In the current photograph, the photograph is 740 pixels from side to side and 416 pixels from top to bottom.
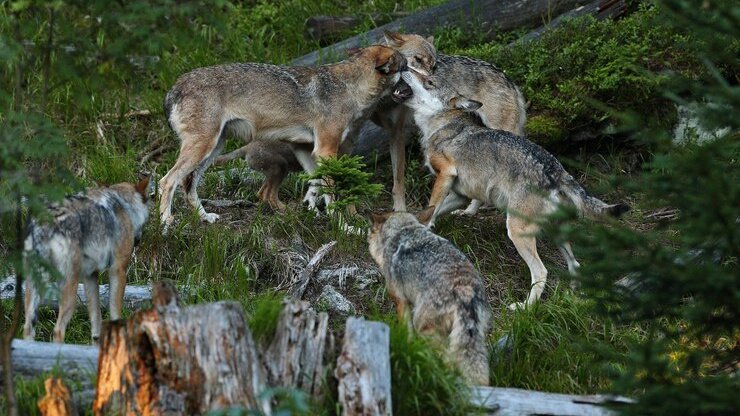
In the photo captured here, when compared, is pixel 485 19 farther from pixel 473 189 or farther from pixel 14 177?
pixel 14 177

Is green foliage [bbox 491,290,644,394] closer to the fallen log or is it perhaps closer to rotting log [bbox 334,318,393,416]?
rotting log [bbox 334,318,393,416]

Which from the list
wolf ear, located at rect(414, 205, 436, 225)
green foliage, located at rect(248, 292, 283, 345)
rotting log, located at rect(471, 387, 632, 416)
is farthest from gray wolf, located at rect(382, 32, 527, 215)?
green foliage, located at rect(248, 292, 283, 345)

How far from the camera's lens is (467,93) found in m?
11.4

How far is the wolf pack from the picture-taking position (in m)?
7.53

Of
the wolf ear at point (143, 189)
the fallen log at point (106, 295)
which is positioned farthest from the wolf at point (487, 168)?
the fallen log at point (106, 295)

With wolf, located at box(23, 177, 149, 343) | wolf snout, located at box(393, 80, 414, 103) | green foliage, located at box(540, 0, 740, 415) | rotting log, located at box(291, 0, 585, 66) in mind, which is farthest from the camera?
rotting log, located at box(291, 0, 585, 66)

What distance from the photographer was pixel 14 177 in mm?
6035

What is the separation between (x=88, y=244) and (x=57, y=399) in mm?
1863

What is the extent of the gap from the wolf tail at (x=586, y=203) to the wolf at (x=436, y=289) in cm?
171

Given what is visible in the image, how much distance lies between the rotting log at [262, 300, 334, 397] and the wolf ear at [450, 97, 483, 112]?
16.3 feet

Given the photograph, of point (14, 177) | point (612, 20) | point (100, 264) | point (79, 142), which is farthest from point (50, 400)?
point (612, 20)

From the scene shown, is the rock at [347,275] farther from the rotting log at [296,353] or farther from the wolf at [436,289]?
the rotting log at [296,353]

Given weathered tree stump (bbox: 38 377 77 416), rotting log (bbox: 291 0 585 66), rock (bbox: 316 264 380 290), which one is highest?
rotting log (bbox: 291 0 585 66)

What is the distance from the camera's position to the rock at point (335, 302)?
9.03 m
